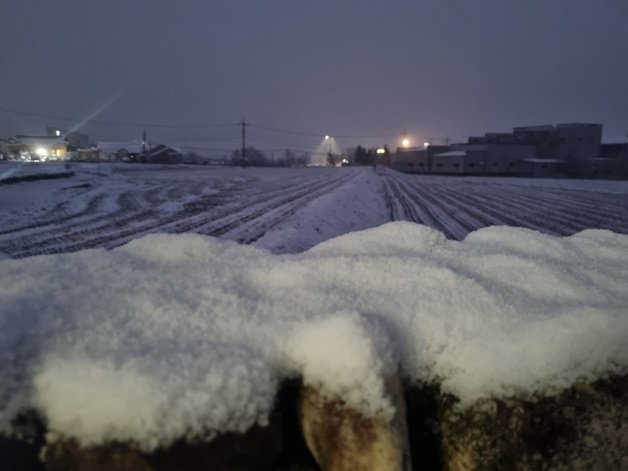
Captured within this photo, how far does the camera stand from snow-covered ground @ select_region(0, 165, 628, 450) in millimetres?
1476

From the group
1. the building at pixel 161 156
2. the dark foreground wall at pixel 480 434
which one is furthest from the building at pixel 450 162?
the dark foreground wall at pixel 480 434

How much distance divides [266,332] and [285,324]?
0.09 metres

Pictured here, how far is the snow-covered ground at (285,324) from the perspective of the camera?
1.48m

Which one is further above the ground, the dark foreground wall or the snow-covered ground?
the snow-covered ground

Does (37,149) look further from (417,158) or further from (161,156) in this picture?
(417,158)

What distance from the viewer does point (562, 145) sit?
7281cm

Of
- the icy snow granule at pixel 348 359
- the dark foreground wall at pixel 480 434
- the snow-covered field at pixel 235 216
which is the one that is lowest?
the snow-covered field at pixel 235 216

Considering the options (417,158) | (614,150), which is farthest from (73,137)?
(614,150)

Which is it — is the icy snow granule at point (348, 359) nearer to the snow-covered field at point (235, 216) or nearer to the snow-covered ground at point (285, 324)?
the snow-covered ground at point (285, 324)

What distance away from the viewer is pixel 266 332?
1795mm

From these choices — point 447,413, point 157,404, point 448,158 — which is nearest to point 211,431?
point 157,404

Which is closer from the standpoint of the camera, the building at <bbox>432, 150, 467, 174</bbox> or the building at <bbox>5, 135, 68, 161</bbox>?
the building at <bbox>432, 150, 467, 174</bbox>

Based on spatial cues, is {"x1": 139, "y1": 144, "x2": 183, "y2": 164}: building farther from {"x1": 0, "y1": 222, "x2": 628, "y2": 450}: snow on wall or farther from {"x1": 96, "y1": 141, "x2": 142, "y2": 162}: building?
{"x1": 0, "y1": 222, "x2": 628, "y2": 450}: snow on wall

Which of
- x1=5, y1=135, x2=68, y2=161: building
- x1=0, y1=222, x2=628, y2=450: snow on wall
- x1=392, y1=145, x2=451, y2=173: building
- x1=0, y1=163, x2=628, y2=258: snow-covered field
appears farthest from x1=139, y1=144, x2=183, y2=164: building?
x1=0, y1=222, x2=628, y2=450: snow on wall
